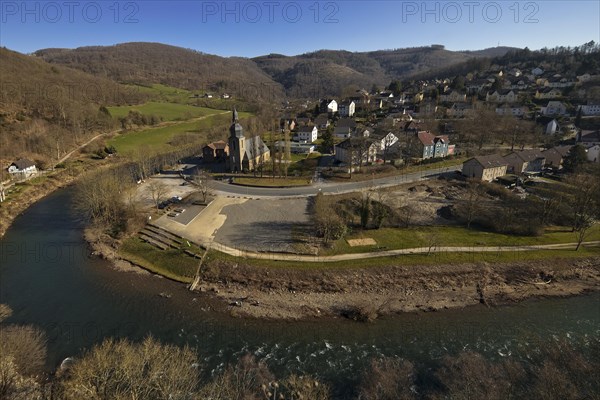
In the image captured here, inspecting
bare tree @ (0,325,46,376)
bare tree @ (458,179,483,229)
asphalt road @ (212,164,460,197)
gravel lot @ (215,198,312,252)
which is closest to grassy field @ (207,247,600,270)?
gravel lot @ (215,198,312,252)

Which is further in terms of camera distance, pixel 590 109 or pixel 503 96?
pixel 503 96

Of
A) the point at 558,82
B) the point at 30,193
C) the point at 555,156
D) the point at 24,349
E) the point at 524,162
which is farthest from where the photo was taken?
the point at 558,82

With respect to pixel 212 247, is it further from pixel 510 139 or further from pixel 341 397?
pixel 510 139

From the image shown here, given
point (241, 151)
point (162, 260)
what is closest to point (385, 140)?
point (241, 151)

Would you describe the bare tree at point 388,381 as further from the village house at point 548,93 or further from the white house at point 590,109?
the village house at point 548,93

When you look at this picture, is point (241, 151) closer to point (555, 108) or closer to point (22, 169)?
point (22, 169)

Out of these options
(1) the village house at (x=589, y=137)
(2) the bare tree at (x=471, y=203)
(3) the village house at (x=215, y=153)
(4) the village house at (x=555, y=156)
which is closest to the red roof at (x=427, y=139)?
(2) the bare tree at (x=471, y=203)

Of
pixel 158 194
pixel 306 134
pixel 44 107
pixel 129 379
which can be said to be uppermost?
pixel 44 107

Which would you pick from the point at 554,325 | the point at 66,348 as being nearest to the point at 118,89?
the point at 66,348
